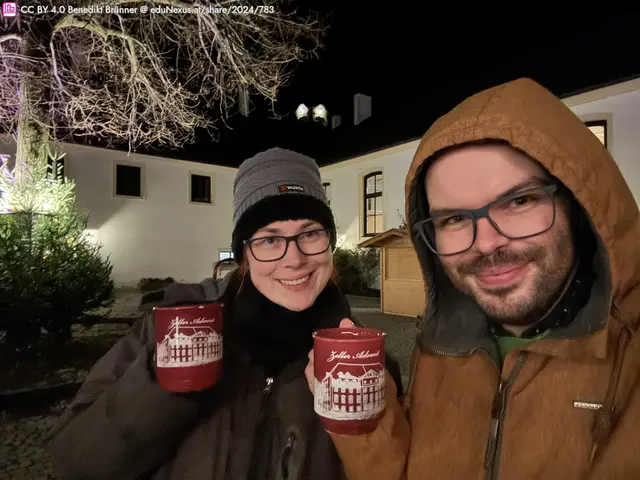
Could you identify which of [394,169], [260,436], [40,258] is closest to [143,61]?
[40,258]

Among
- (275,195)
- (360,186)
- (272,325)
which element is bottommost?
(272,325)

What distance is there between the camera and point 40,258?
496 cm

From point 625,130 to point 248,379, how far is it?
9.34 metres

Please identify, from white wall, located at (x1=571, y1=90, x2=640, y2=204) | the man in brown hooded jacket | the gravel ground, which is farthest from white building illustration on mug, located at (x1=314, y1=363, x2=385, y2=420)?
white wall, located at (x1=571, y1=90, x2=640, y2=204)

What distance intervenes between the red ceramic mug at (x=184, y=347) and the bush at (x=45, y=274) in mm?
4626

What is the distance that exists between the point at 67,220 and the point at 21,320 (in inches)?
55.7

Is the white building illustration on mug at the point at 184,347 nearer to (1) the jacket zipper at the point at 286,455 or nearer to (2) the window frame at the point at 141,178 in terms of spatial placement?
(1) the jacket zipper at the point at 286,455

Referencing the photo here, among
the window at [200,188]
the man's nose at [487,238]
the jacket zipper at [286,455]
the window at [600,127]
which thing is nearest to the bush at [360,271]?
the window at [200,188]

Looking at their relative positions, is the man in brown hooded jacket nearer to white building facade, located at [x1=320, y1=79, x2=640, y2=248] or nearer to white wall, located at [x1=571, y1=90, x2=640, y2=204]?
white building facade, located at [x1=320, y1=79, x2=640, y2=248]

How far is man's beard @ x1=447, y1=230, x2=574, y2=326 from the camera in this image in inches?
48.8

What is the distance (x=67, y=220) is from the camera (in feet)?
17.6

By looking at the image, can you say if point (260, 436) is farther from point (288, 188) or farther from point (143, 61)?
point (143, 61)

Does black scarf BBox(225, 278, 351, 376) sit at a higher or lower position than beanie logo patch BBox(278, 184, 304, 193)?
lower

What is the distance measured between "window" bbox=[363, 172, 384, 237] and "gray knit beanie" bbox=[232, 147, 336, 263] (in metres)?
12.2
